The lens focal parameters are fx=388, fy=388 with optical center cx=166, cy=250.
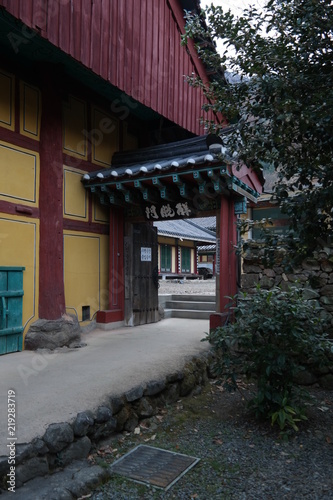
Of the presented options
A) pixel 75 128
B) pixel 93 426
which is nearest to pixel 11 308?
pixel 93 426

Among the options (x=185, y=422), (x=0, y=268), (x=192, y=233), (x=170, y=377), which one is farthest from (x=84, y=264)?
(x=192, y=233)

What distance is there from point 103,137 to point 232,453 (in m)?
6.48

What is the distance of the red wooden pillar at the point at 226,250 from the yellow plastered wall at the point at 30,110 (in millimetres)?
3447

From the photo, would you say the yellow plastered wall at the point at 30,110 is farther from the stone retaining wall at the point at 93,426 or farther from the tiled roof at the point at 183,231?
the tiled roof at the point at 183,231

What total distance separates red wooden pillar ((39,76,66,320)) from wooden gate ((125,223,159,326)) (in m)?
1.94

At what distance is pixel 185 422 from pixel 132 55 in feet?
20.4

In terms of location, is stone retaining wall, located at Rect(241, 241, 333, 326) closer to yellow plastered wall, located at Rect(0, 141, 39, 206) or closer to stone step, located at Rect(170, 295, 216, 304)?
stone step, located at Rect(170, 295, 216, 304)

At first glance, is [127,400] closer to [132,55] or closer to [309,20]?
[309,20]

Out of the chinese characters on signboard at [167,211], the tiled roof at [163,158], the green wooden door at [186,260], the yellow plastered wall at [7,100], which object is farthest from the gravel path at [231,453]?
the green wooden door at [186,260]

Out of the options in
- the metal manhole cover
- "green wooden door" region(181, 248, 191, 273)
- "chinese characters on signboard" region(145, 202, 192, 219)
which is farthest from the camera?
"green wooden door" region(181, 248, 191, 273)

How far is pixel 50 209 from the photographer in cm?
659

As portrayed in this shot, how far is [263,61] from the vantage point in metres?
2.95

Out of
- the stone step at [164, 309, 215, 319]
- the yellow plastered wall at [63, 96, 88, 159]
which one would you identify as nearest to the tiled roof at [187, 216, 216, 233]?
the stone step at [164, 309, 215, 319]

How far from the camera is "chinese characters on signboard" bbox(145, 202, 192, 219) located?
7473 millimetres
